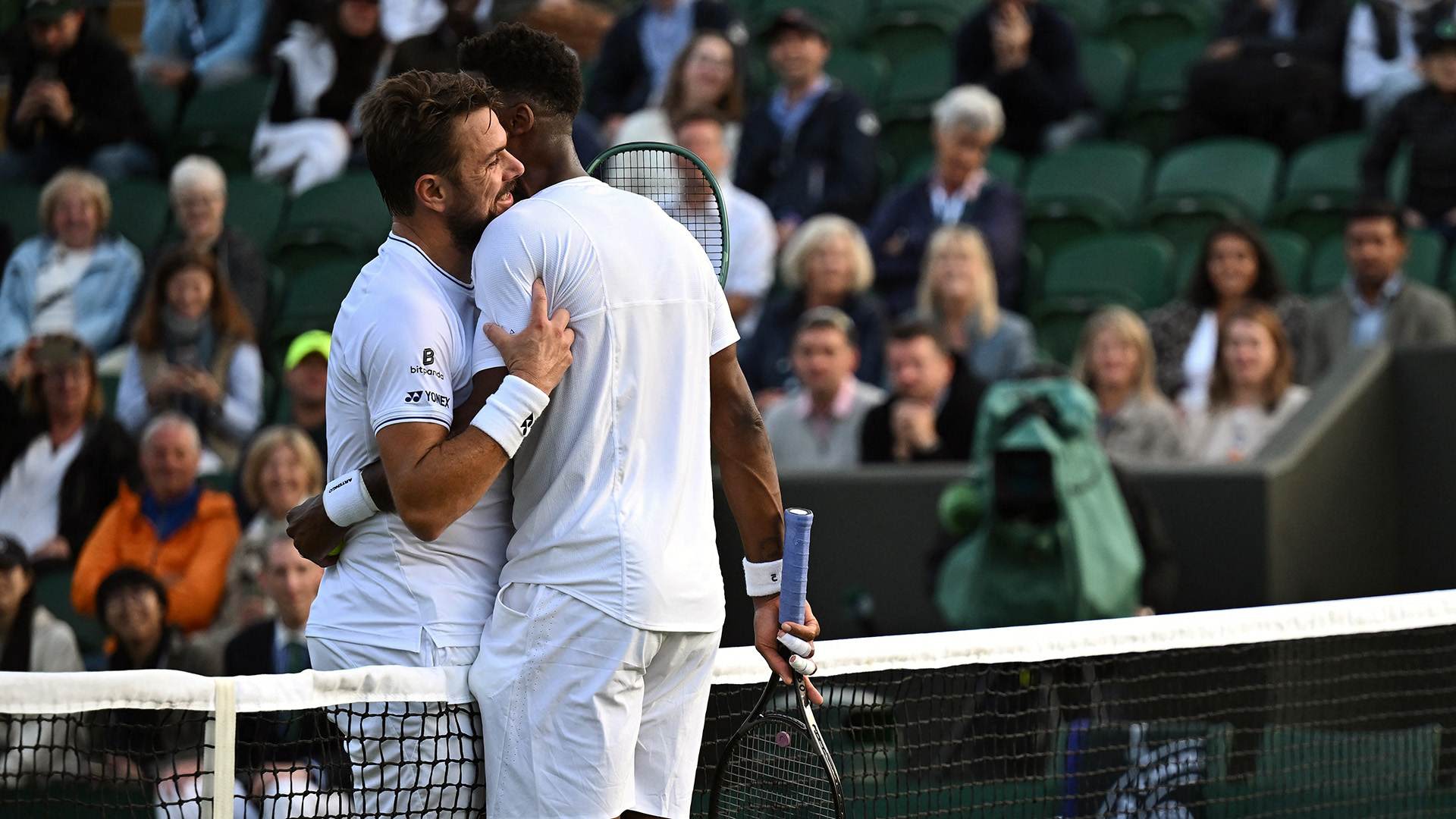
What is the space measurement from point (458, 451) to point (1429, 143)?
6.81 metres

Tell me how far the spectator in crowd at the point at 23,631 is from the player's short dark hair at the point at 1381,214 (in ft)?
16.6

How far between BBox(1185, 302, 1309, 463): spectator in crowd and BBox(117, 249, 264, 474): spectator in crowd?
12.6 feet

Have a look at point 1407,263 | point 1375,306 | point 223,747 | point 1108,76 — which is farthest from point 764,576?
point 1108,76

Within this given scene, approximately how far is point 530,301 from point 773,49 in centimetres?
685

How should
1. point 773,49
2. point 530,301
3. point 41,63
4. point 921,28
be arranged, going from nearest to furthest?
point 530,301 < point 773,49 < point 41,63 < point 921,28

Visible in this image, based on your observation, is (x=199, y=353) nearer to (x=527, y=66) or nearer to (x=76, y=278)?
(x=76, y=278)

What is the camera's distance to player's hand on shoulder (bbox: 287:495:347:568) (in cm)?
294

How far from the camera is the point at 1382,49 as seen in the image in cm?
931

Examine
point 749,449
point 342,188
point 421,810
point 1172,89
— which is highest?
point 1172,89

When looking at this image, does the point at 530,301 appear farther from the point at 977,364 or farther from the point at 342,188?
the point at 342,188

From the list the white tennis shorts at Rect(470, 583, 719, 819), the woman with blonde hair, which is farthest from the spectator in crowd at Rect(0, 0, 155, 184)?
the white tennis shorts at Rect(470, 583, 719, 819)

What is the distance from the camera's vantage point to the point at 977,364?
25.4 feet

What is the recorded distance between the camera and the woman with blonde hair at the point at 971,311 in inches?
304

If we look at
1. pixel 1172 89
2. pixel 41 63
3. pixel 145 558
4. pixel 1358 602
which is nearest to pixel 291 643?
pixel 145 558
